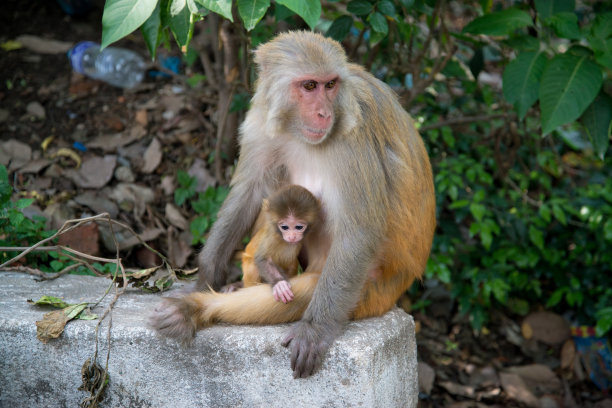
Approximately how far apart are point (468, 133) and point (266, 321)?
4.08 meters

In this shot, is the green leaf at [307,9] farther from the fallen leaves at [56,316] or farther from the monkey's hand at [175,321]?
the fallen leaves at [56,316]

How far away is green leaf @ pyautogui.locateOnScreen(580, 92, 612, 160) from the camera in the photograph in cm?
444

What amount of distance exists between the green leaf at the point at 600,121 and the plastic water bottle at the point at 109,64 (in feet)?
16.0

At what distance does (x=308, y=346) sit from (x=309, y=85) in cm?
135

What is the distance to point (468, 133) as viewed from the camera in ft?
22.9

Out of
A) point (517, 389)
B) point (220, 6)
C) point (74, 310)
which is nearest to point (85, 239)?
point (74, 310)

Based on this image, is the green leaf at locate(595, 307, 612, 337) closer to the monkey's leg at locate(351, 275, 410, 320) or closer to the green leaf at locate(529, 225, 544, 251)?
the green leaf at locate(529, 225, 544, 251)

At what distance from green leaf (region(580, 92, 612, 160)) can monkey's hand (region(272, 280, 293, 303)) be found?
2348 mm

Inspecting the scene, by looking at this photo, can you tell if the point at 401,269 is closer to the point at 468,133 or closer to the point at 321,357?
the point at 321,357

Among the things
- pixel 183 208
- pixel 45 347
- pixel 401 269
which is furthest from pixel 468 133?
pixel 45 347

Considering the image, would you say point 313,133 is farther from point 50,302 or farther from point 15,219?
point 15,219

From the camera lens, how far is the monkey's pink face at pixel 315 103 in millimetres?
3455

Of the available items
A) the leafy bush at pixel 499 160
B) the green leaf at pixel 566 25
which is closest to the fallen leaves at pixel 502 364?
the leafy bush at pixel 499 160

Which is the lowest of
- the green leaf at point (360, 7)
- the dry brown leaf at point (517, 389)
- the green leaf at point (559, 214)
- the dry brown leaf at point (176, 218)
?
the dry brown leaf at point (517, 389)
